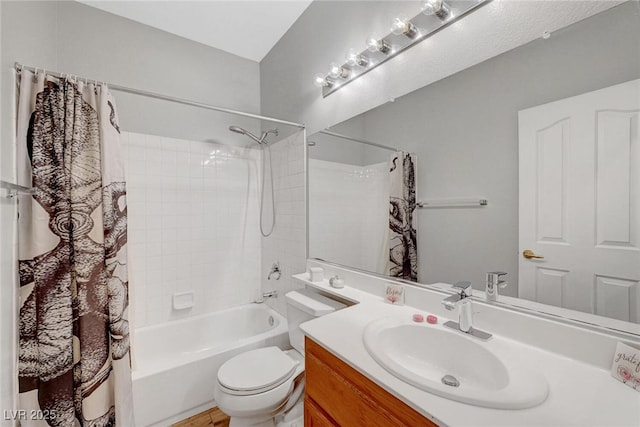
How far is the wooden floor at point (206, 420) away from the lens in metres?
1.53

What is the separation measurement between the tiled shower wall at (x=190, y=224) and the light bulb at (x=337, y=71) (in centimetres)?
120

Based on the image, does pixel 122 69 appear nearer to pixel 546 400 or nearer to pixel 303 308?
pixel 303 308

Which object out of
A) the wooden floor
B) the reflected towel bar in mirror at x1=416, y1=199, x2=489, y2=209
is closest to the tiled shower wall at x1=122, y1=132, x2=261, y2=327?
the wooden floor

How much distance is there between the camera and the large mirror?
679 mm

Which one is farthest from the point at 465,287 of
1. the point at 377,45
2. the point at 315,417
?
the point at 377,45

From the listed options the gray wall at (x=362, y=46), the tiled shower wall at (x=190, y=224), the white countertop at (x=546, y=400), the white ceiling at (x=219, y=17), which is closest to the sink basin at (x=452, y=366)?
the white countertop at (x=546, y=400)

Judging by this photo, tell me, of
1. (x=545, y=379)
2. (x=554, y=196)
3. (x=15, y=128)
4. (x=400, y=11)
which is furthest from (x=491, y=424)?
(x=15, y=128)

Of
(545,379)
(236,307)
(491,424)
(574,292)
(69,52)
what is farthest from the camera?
(236,307)

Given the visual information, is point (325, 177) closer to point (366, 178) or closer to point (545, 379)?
point (366, 178)

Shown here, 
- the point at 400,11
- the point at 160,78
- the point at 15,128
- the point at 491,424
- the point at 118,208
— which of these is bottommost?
the point at 491,424

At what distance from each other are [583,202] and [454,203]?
38 cm

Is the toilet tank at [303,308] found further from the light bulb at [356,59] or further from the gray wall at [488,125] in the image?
the light bulb at [356,59]

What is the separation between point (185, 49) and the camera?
7.14 ft

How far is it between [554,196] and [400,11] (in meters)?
1.09
